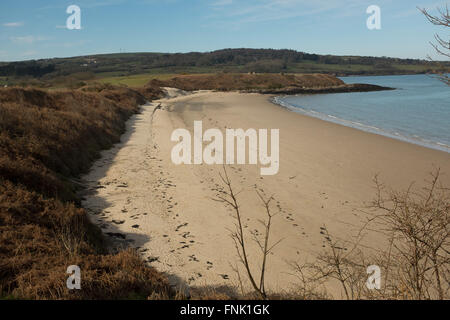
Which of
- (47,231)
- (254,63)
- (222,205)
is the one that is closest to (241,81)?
(254,63)

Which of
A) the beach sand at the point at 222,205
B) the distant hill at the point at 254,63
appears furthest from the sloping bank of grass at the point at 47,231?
the distant hill at the point at 254,63

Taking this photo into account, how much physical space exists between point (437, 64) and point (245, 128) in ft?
60.4

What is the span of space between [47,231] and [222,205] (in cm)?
466

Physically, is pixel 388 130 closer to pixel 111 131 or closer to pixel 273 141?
pixel 273 141

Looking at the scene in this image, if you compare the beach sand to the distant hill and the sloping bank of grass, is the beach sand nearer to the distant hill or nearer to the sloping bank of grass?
the sloping bank of grass

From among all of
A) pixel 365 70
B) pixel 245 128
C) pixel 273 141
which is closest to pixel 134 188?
pixel 273 141

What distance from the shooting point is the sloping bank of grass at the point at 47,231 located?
4.14 m

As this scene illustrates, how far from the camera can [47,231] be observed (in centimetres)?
556

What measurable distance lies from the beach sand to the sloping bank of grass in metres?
0.88

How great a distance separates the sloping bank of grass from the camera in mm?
4137

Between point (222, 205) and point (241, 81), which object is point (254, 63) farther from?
point (222, 205)

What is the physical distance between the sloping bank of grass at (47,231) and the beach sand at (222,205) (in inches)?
34.7

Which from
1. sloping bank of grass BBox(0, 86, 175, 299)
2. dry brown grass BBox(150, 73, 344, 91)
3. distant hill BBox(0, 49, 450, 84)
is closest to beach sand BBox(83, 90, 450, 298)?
sloping bank of grass BBox(0, 86, 175, 299)

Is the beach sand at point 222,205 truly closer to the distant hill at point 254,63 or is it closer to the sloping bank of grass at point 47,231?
the sloping bank of grass at point 47,231
